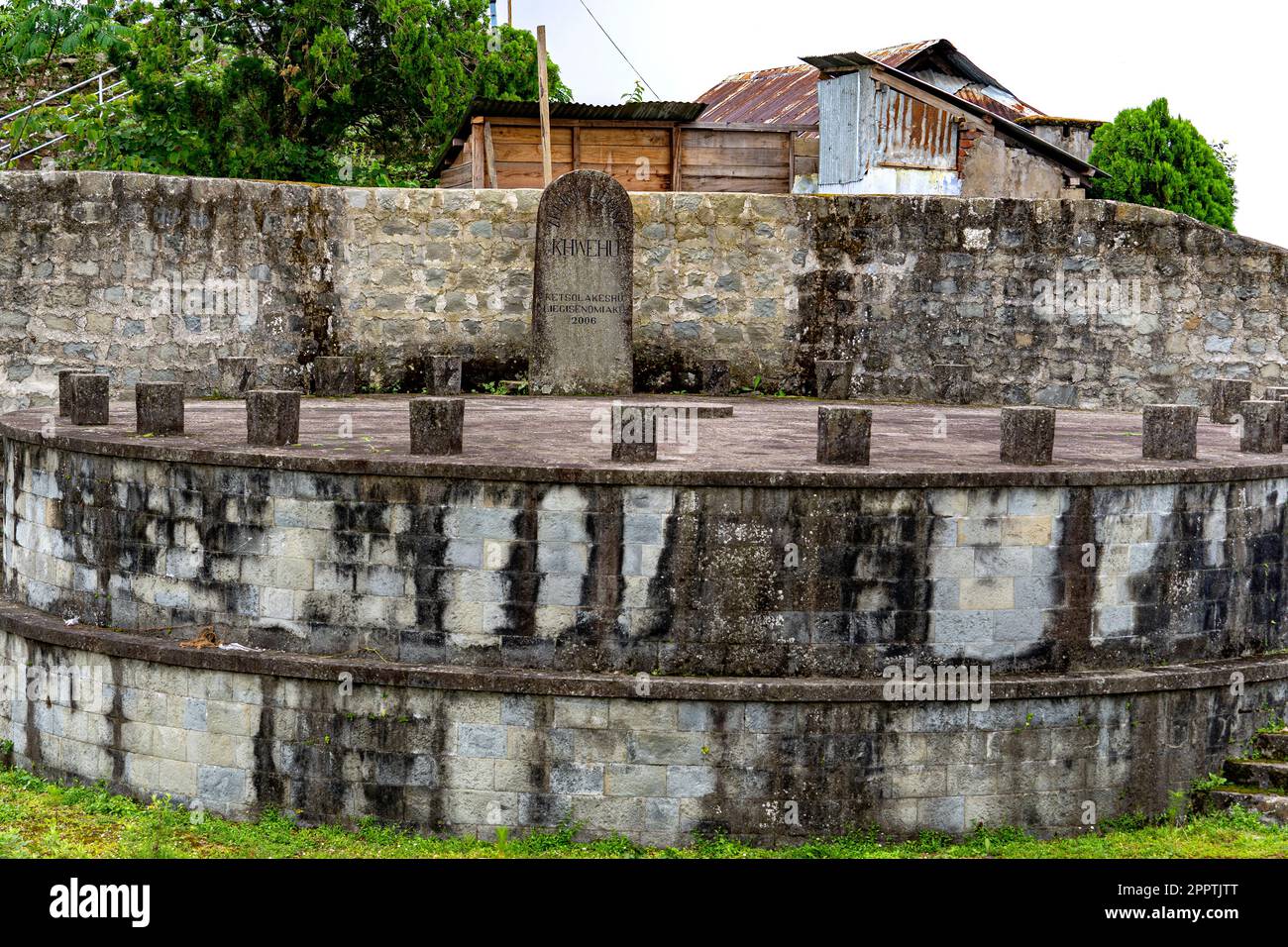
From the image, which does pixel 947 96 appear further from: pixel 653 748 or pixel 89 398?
pixel 653 748

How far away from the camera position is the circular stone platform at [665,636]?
33.5ft

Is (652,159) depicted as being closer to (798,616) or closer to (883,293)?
(883,293)

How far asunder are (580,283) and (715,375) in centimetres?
166

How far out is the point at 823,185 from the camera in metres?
25.2

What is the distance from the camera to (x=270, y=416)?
1103cm


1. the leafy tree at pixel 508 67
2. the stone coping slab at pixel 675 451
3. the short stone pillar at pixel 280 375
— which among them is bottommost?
the stone coping slab at pixel 675 451

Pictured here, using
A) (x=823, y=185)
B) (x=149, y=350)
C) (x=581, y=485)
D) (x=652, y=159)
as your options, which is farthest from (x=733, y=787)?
(x=823, y=185)

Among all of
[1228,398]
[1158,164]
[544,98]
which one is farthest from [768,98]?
[1228,398]

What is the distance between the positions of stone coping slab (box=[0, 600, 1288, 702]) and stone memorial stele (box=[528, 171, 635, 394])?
21.4 feet

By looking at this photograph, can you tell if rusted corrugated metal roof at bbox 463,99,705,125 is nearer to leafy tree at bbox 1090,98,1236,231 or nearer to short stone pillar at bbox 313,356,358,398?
short stone pillar at bbox 313,356,358,398

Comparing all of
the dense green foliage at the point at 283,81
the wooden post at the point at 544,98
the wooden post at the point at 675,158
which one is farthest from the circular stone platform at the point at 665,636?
the dense green foliage at the point at 283,81

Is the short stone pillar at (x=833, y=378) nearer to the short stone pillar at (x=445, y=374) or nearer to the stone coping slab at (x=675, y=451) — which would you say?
the stone coping slab at (x=675, y=451)

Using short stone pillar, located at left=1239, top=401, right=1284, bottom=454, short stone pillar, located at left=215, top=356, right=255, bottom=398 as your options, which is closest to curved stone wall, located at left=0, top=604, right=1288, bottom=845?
short stone pillar, located at left=1239, top=401, right=1284, bottom=454

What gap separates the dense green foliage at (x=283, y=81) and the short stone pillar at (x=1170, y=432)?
15.0 m
